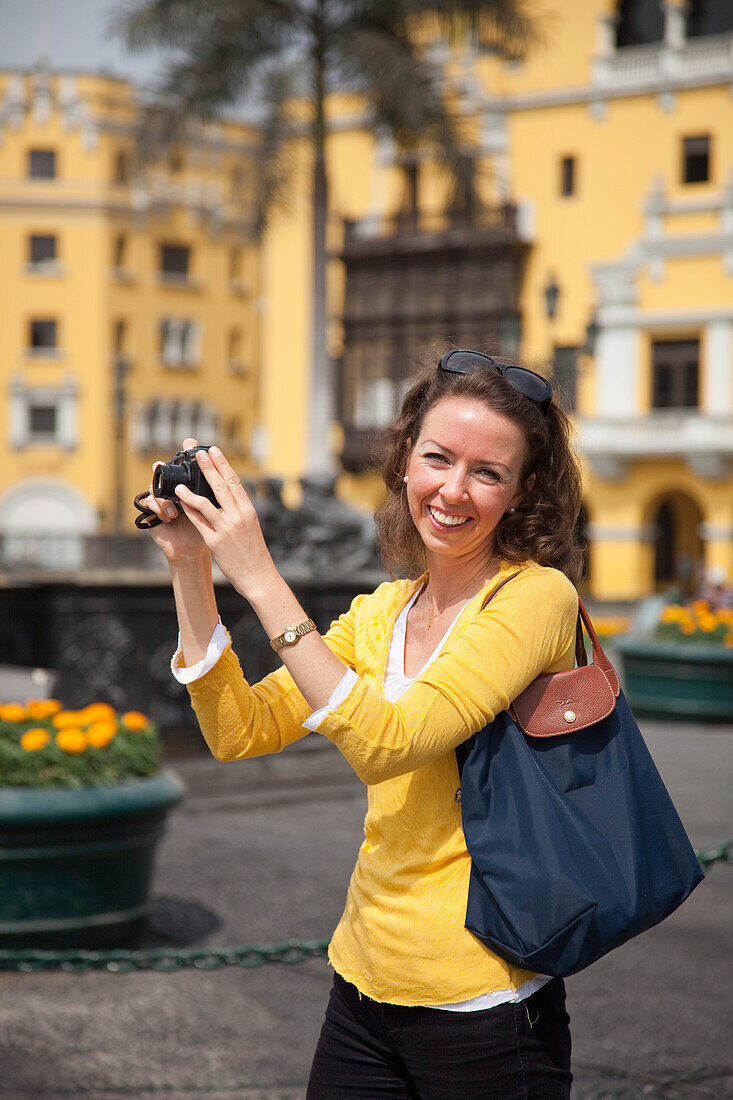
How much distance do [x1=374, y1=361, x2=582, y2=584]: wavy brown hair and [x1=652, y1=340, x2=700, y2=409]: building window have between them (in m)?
30.3

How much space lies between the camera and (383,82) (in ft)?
67.9

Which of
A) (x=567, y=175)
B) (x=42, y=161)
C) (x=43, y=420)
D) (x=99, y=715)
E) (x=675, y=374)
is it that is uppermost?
(x=42, y=161)

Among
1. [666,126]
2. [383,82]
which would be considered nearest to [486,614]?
[383,82]

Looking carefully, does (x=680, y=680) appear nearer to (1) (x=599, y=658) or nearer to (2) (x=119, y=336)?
(1) (x=599, y=658)

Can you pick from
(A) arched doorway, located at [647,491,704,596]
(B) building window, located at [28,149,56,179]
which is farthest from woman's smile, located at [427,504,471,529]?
(B) building window, located at [28,149,56,179]

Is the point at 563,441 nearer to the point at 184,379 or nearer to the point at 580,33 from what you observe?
the point at 580,33

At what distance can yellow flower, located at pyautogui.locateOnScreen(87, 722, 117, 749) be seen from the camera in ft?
16.2

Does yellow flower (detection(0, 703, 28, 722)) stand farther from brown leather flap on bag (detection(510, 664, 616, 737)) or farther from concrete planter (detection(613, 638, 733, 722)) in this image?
concrete planter (detection(613, 638, 733, 722))

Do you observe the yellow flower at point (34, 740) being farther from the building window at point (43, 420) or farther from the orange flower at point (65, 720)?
the building window at point (43, 420)

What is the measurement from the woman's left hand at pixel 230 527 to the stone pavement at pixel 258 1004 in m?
2.54

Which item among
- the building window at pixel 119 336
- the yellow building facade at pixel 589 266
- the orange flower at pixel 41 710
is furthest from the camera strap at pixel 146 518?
the building window at pixel 119 336

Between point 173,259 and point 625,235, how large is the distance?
18275 mm

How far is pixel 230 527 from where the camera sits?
1.80m

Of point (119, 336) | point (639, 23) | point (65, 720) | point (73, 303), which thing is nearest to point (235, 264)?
point (119, 336)
